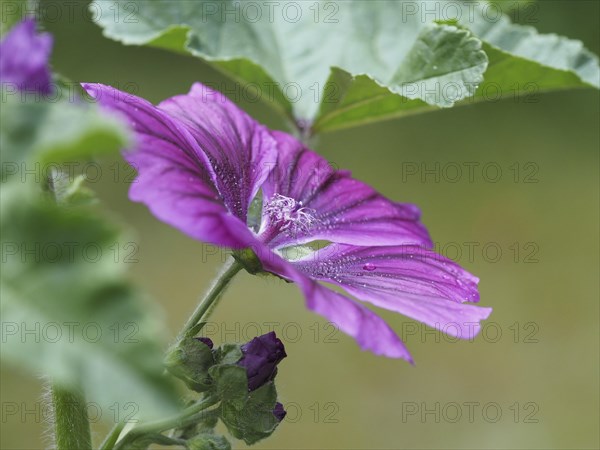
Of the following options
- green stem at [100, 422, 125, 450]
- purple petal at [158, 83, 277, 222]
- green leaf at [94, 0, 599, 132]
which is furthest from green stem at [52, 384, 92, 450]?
green leaf at [94, 0, 599, 132]

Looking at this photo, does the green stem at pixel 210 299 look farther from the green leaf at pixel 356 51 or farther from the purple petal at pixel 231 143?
the green leaf at pixel 356 51

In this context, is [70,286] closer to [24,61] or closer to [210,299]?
[24,61]

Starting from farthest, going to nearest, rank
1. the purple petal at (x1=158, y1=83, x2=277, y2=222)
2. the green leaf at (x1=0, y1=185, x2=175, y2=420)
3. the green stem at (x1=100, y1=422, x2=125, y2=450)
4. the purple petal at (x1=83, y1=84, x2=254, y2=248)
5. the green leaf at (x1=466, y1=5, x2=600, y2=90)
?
the green leaf at (x1=466, y1=5, x2=600, y2=90) < the purple petal at (x1=158, y1=83, x2=277, y2=222) < the green stem at (x1=100, y1=422, x2=125, y2=450) < the purple petal at (x1=83, y1=84, x2=254, y2=248) < the green leaf at (x1=0, y1=185, x2=175, y2=420)

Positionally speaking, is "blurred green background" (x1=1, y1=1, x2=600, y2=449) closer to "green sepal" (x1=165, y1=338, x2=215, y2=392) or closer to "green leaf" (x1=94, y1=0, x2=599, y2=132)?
"green leaf" (x1=94, y1=0, x2=599, y2=132)

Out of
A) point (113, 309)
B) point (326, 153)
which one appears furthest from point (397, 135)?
point (113, 309)

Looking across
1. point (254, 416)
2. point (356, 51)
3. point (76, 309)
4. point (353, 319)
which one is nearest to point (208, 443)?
point (254, 416)

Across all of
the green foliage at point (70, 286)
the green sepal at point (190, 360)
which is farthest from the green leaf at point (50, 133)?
the green sepal at point (190, 360)
